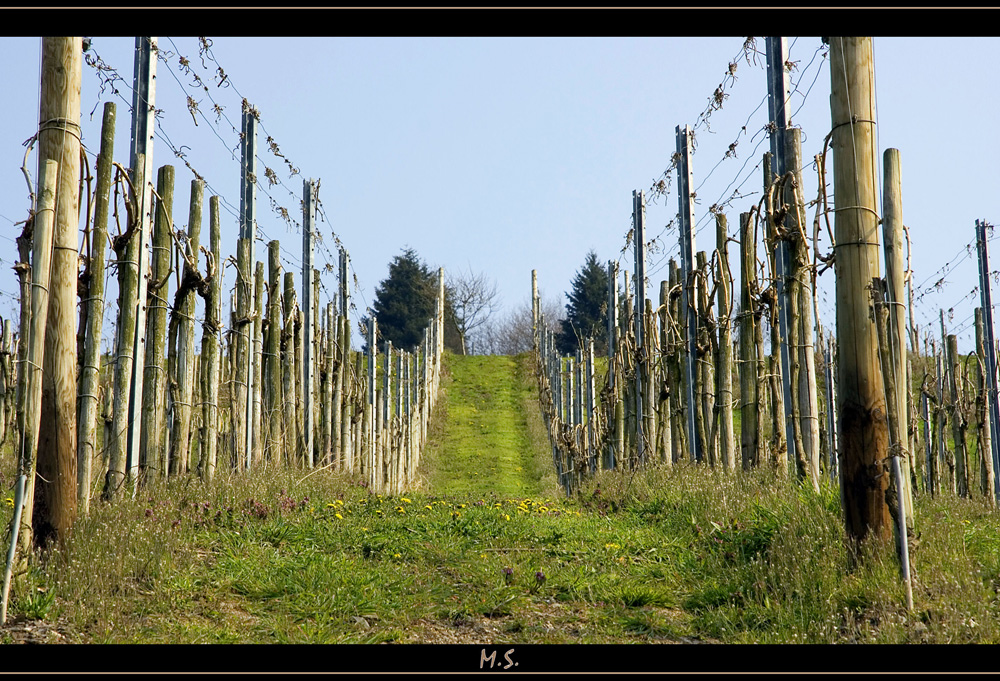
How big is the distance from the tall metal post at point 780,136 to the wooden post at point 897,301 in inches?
117

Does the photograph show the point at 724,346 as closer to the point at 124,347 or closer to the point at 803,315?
the point at 803,315

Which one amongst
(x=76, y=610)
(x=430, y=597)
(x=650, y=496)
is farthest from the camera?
(x=650, y=496)

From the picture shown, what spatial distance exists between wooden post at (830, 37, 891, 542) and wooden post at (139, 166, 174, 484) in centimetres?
634

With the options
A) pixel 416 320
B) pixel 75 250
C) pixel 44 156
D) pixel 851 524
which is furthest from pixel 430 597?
pixel 416 320

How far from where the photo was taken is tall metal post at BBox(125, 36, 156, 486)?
847 centimetres

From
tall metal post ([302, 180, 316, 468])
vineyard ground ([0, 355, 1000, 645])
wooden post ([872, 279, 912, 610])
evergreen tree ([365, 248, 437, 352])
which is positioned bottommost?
vineyard ground ([0, 355, 1000, 645])

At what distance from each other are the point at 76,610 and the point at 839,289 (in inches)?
214

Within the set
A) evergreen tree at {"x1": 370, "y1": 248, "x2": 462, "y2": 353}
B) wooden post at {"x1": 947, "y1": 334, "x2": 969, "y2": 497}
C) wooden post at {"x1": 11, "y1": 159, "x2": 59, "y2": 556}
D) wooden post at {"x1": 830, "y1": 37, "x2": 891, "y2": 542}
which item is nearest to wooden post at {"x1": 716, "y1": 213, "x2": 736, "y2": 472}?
wooden post at {"x1": 830, "y1": 37, "x2": 891, "y2": 542}

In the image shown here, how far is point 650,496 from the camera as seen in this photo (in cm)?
1059

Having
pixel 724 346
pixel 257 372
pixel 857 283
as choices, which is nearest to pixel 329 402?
pixel 257 372

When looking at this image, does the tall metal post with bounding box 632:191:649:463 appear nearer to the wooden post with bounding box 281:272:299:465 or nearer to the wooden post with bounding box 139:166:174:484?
the wooden post with bounding box 281:272:299:465

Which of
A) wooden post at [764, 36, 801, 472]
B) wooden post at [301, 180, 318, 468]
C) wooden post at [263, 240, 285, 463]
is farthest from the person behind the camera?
wooden post at [301, 180, 318, 468]

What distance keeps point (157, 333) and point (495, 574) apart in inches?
169
